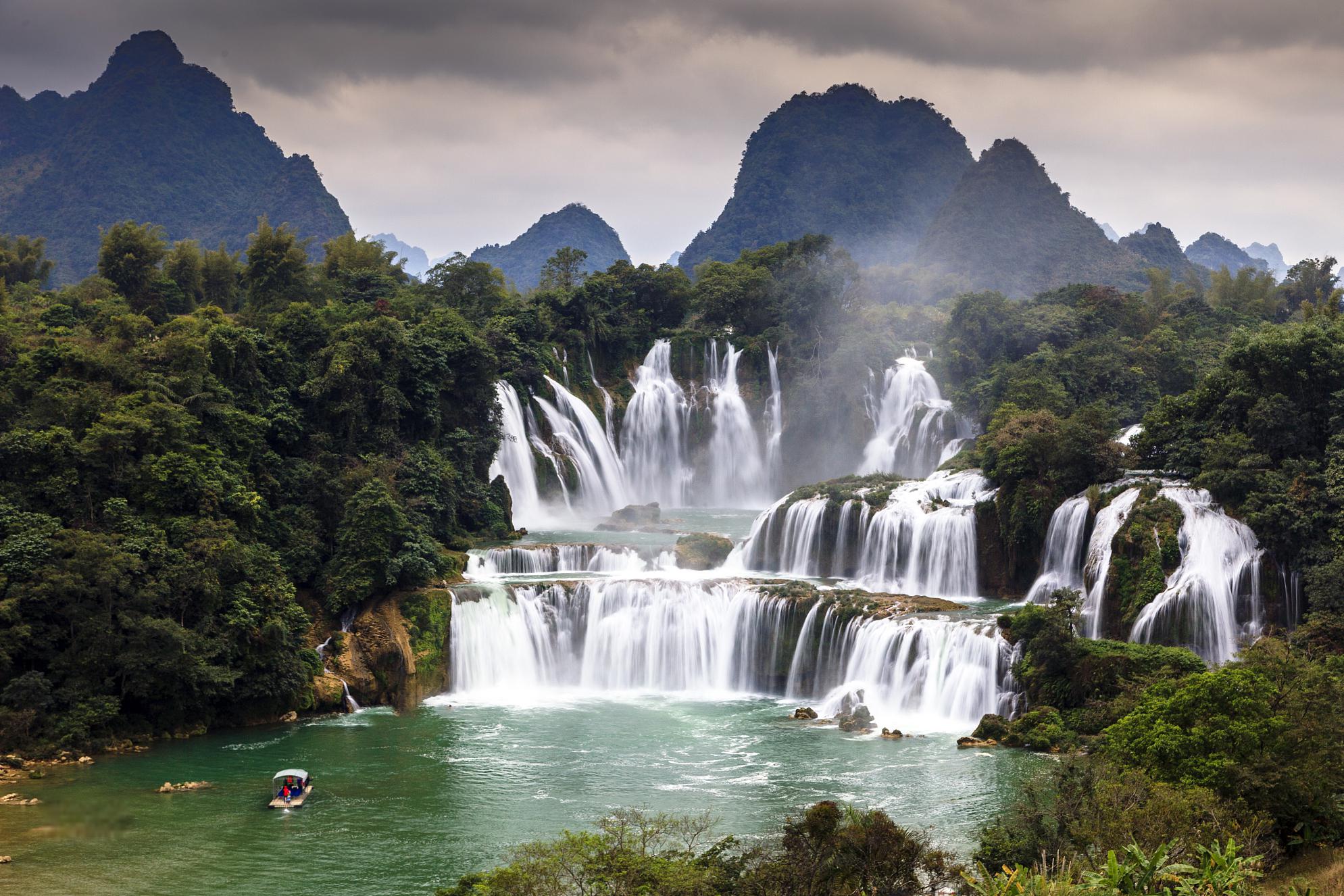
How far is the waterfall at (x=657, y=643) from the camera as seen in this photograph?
2470cm

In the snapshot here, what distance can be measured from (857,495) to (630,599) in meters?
7.41

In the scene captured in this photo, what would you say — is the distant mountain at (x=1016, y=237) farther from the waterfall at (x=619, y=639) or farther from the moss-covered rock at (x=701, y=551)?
the waterfall at (x=619, y=639)

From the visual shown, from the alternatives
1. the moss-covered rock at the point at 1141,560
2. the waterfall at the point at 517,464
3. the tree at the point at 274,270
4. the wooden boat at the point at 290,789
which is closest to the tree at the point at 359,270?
the tree at the point at 274,270

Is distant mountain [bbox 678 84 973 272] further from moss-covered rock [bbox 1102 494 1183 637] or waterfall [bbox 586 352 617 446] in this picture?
moss-covered rock [bbox 1102 494 1183 637]

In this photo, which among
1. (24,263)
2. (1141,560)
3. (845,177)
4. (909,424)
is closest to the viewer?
(1141,560)

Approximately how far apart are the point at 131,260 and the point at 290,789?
912 inches

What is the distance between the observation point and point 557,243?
11612 centimetres

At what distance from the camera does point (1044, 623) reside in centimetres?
2134

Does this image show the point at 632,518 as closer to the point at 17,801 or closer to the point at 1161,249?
the point at 17,801

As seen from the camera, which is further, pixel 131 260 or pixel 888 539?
pixel 131 260

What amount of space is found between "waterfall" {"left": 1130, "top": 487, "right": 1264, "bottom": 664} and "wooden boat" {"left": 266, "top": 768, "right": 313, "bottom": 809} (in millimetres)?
15850

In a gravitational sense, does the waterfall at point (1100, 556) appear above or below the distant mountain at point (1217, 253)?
below

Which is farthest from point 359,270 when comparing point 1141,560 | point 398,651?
point 1141,560

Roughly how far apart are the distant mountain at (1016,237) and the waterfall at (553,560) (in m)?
46.9
